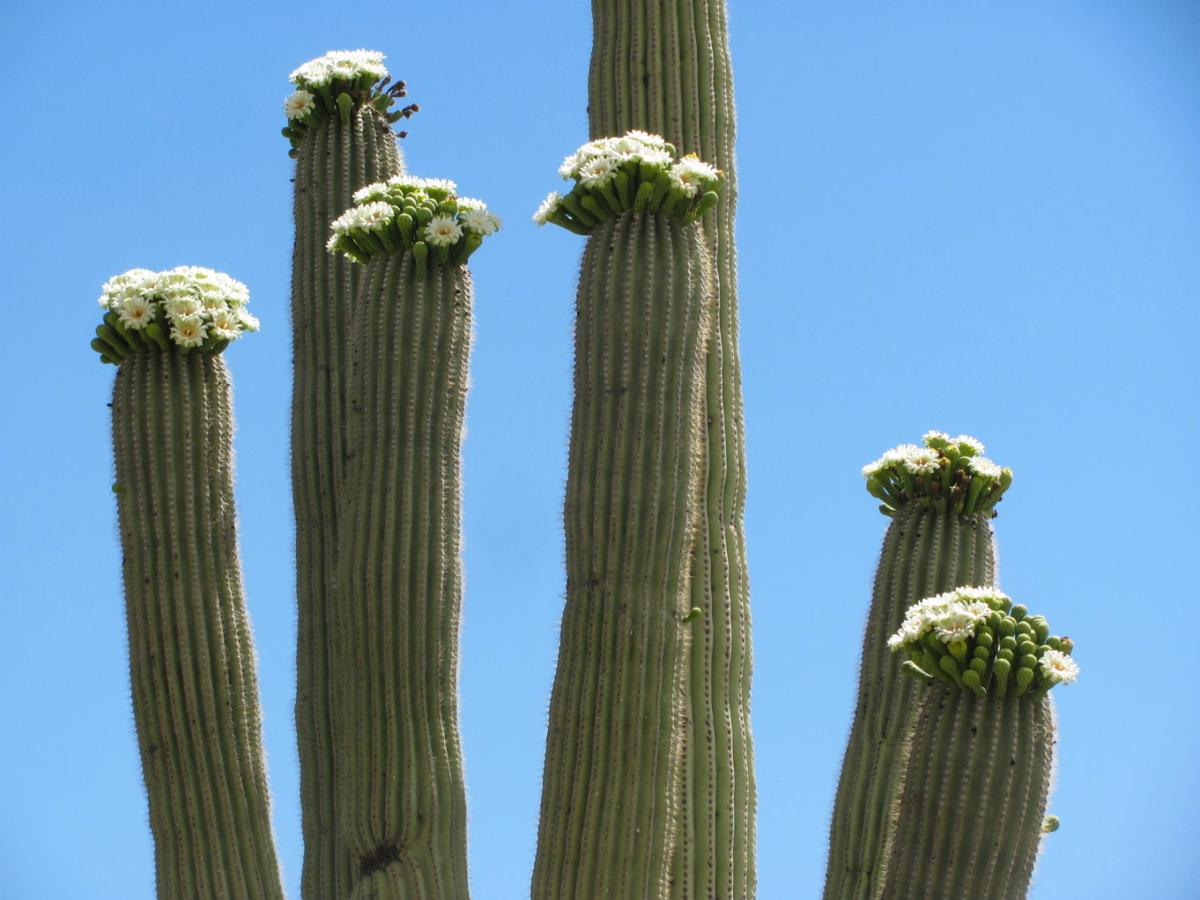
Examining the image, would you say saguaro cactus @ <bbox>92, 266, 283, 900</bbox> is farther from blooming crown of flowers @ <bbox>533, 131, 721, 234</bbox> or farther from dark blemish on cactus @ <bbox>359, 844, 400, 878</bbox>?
blooming crown of flowers @ <bbox>533, 131, 721, 234</bbox>

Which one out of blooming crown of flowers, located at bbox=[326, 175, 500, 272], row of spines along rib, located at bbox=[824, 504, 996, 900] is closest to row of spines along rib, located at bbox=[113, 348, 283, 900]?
blooming crown of flowers, located at bbox=[326, 175, 500, 272]

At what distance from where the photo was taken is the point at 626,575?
7824mm

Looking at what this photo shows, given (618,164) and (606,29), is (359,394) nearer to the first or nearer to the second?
(618,164)

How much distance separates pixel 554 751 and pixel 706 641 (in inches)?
36.9

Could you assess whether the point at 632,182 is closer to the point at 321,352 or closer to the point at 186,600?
the point at 321,352

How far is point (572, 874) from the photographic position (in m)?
7.65

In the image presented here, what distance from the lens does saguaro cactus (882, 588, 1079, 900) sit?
22.5 feet

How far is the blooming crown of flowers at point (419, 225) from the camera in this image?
864cm

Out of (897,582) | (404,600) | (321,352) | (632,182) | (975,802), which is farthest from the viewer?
(321,352)

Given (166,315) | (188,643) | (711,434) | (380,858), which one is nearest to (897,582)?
(711,434)

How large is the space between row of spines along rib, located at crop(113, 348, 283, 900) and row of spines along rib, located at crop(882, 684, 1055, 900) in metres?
3.26

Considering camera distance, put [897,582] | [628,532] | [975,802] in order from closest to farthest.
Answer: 1. [975,802]
2. [628,532]
3. [897,582]

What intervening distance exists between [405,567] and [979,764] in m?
2.84

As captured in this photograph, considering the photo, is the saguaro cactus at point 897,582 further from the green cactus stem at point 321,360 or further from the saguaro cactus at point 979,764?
the green cactus stem at point 321,360
